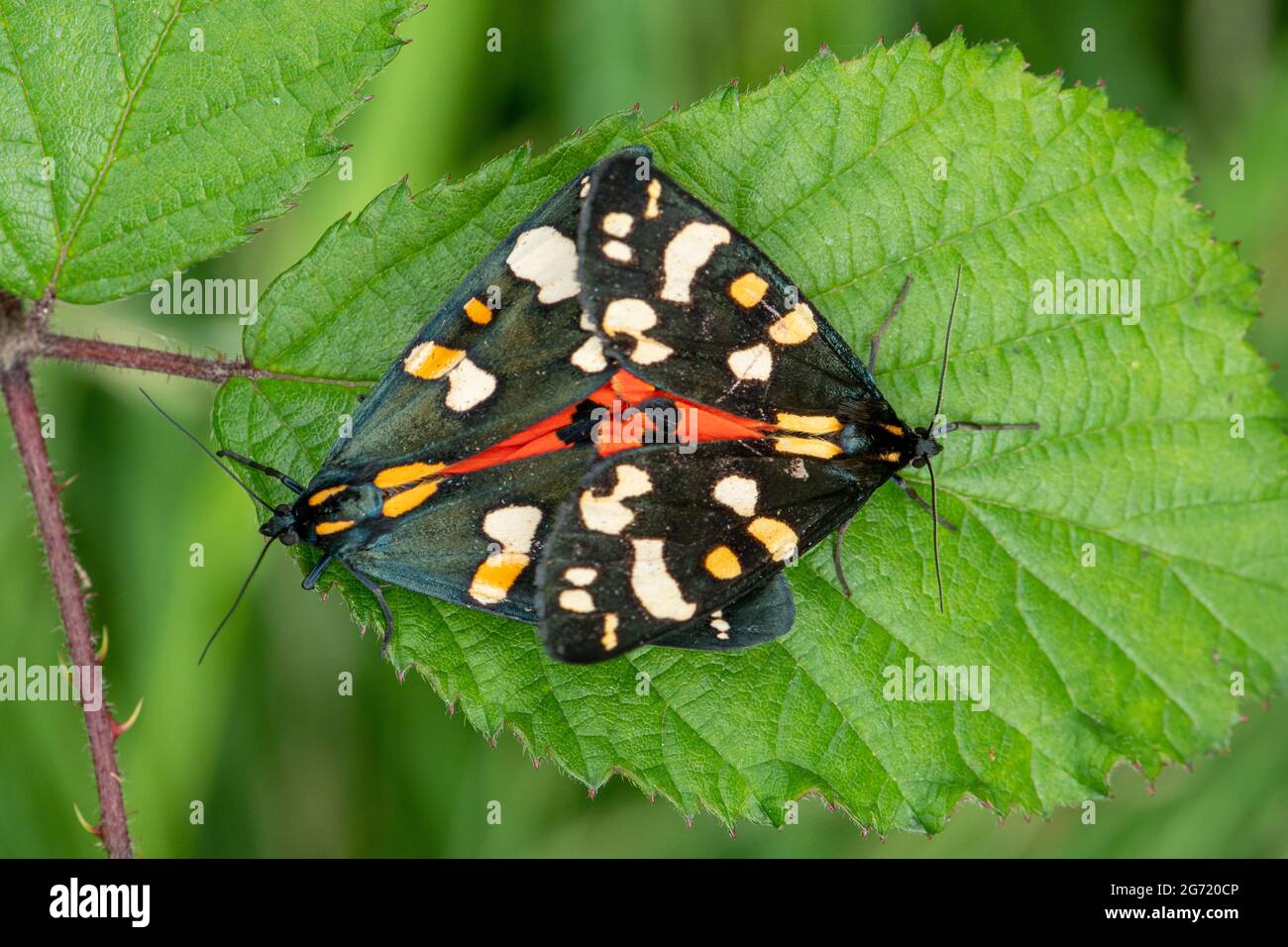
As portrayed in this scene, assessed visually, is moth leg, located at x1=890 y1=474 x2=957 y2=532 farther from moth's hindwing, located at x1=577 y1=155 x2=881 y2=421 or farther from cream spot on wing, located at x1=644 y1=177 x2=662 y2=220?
cream spot on wing, located at x1=644 y1=177 x2=662 y2=220

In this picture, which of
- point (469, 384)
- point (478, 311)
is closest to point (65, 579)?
point (469, 384)

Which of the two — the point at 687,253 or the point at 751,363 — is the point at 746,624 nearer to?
the point at 751,363

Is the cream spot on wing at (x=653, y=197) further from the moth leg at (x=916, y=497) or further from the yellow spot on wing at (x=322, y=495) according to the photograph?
the yellow spot on wing at (x=322, y=495)

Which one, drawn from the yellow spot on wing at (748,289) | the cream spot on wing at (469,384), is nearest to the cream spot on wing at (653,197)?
the yellow spot on wing at (748,289)

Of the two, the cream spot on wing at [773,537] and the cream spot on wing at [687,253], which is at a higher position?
the cream spot on wing at [687,253]

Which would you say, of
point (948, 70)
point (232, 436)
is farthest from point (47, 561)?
point (948, 70)
